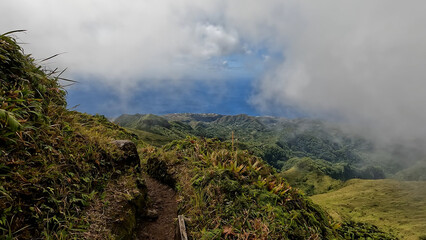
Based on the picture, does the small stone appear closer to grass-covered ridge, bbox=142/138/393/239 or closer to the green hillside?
the green hillside

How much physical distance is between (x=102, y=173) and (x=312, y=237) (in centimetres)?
679

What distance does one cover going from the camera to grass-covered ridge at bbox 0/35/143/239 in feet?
12.5

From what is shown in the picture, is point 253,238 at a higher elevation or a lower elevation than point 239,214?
lower

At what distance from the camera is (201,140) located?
12508 mm

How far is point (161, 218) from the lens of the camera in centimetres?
800

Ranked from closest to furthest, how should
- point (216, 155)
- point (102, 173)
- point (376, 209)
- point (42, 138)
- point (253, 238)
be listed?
point (42, 138) < point (253, 238) < point (102, 173) < point (216, 155) < point (376, 209)

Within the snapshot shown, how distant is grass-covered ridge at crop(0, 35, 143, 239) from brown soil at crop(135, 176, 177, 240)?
2112mm

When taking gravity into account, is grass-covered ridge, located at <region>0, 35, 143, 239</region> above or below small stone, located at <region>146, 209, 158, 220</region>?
above

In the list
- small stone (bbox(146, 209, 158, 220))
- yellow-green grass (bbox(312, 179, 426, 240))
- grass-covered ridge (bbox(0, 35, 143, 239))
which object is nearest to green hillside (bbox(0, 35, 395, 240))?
grass-covered ridge (bbox(0, 35, 143, 239))

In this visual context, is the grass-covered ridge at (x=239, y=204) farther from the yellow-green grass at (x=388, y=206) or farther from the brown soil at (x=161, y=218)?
the yellow-green grass at (x=388, y=206)

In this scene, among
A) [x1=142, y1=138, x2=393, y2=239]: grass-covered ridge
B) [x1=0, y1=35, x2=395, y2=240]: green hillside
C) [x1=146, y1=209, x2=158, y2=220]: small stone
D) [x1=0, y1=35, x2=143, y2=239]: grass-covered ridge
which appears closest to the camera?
[x1=0, y1=35, x2=143, y2=239]: grass-covered ridge

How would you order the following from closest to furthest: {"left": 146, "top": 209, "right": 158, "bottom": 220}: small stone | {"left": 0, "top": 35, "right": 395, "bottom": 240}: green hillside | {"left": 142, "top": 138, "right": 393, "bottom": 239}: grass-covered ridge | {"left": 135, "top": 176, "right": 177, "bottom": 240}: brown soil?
{"left": 0, "top": 35, "right": 395, "bottom": 240}: green hillside < {"left": 142, "top": 138, "right": 393, "bottom": 239}: grass-covered ridge < {"left": 135, "top": 176, "right": 177, "bottom": 240}: brown soil < {"left": 146, "top": 209, "right": 158, "bottom": 220}: small stone

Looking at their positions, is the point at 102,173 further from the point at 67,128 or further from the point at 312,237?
the point at 312,237

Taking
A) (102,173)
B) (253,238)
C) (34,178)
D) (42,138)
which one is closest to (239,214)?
(253,238)
